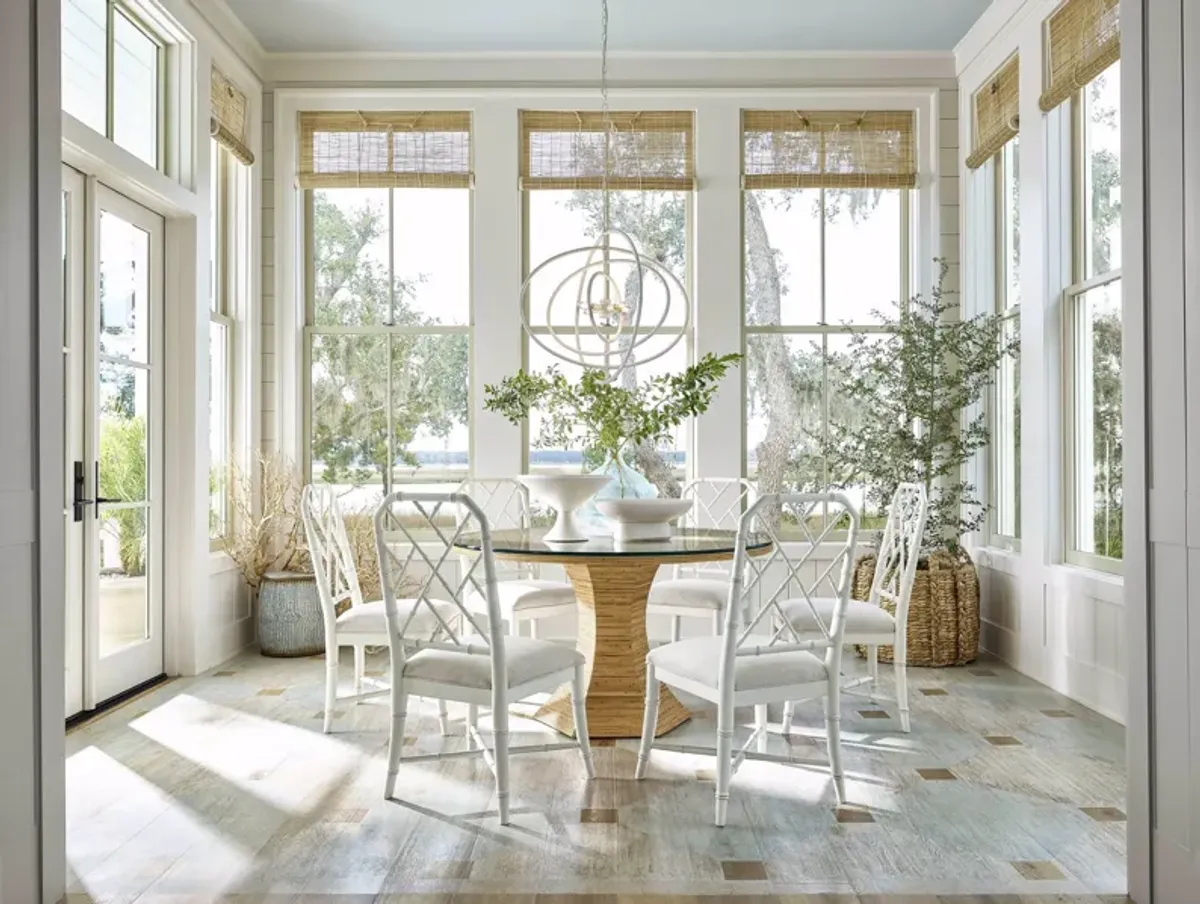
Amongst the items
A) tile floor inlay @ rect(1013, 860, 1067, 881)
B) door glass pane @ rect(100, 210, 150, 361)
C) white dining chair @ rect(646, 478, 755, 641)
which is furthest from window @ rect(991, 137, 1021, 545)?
door glass pane @ rect(100, 210, 150, 361)

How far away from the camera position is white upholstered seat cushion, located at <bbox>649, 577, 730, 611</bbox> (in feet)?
14.1

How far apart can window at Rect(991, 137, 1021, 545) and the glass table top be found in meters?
2.08

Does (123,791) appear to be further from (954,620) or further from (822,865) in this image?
(954,620)

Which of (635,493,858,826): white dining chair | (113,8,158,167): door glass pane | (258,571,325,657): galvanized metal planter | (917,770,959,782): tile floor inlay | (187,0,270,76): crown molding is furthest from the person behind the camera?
(258,571,325,657): galvanized metal planter

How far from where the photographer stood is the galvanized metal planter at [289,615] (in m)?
5.37

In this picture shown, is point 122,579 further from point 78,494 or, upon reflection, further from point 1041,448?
point 1041,448

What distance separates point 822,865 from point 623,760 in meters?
1.05

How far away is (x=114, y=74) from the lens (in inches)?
175

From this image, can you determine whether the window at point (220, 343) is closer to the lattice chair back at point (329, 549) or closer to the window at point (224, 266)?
the window at point (224, 266)

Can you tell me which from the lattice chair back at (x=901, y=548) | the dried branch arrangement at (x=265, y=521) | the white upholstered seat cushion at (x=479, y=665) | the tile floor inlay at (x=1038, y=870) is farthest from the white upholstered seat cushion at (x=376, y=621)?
the tile floor inlay at (x=1038, y=870)

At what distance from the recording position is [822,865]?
2.63m
